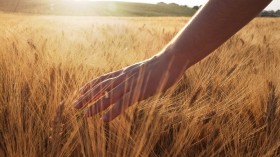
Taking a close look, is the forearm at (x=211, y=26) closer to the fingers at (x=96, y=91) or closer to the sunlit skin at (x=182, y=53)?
the sunlit skin at (x=182, y=53)

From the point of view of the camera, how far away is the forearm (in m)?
0.63

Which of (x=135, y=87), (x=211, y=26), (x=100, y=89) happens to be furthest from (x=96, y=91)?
(x=211, y=26)

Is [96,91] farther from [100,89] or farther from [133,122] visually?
[133,122]

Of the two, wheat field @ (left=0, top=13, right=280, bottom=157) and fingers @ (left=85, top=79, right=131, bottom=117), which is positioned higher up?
fingers @ (left=85, top=79, right=131, bottom=117)

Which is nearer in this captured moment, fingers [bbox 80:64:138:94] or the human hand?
the human hand

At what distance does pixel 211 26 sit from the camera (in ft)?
2.11

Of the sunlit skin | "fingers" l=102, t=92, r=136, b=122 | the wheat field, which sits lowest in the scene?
the wheat field

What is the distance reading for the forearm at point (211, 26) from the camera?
2.05 ft

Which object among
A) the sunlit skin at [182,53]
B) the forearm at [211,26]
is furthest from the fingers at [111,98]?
the forearm at [211,26]

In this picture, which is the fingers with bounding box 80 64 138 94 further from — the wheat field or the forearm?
the forearm

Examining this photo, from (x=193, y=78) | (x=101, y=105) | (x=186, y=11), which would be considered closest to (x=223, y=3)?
(x=101, y=105)

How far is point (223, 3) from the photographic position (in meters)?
0.62

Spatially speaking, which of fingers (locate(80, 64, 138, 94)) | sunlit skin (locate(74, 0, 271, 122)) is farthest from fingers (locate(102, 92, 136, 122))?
fingers (locate(80, 64, 138, 94))

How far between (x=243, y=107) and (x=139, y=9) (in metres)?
38.8
